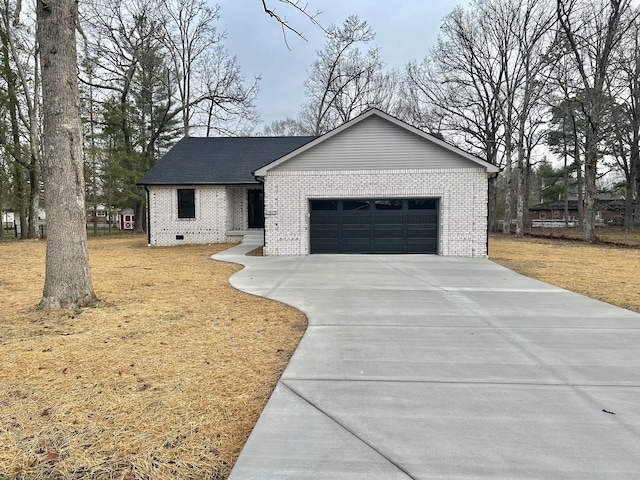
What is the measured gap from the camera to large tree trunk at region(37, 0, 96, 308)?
609 centimetres

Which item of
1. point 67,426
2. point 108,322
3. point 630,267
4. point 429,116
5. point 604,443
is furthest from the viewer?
point 429,116

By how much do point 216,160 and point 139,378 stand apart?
19.1m

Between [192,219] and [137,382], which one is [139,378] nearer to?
[137,382]

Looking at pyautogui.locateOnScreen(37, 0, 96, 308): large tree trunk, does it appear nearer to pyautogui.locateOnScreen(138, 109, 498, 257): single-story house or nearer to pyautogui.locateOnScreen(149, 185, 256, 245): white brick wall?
pyautogui.locateOnScreen(138, 109, 498, 257): single-story house

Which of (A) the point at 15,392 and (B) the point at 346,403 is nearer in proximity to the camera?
(B) the point at 346,403

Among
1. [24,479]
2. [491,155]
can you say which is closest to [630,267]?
[24,479]

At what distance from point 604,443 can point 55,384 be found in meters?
4.30

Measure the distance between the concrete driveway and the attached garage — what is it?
7633mm

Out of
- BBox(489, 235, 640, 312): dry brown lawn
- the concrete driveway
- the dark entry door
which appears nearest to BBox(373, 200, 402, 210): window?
BBox(489, 235, 640, 312): dry brown lawn

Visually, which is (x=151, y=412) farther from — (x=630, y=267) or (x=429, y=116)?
(x=429, y=116)

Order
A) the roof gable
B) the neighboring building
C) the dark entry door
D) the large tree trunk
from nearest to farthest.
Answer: the large tree trunk → the roof gable → the dark entry door → the neighboring building

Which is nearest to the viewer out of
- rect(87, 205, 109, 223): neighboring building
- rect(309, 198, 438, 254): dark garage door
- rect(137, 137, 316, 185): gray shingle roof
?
rect(309, 198, 438, 254): dark garage door

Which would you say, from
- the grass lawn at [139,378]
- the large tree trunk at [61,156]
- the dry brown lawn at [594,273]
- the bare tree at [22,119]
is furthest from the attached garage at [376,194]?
the bare tree at [22,119]

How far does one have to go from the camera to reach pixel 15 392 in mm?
3406
